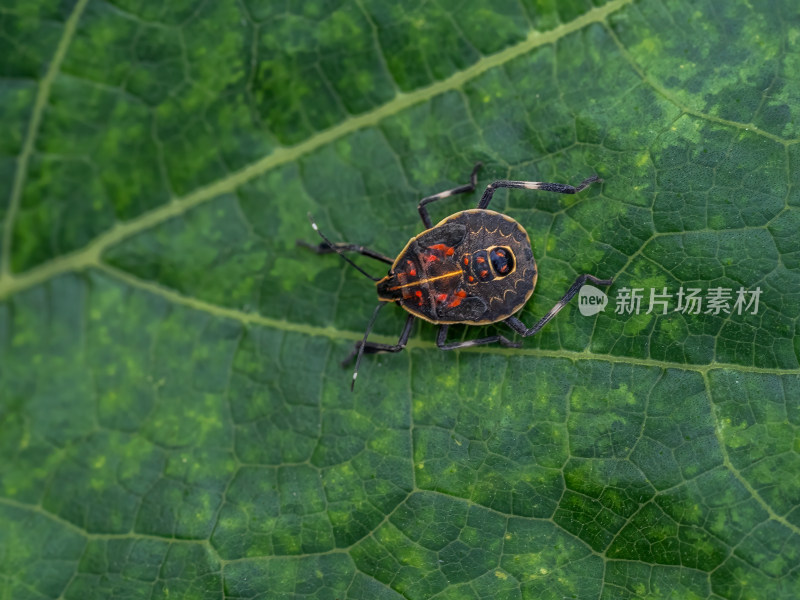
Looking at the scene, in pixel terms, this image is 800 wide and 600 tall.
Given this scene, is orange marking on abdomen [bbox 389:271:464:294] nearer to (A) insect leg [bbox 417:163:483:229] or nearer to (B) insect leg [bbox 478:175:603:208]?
(A) insect leg [bbox 417:163:483:229]

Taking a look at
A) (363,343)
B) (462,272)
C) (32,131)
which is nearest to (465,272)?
(462,272)

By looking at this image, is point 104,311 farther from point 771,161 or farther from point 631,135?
point 771,161

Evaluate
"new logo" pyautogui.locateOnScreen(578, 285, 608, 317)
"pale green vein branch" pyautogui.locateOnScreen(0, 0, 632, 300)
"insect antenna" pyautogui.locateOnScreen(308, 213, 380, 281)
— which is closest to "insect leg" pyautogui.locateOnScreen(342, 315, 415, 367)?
"insect antenna" pyautogui.locateOnScreen(308, 213, 380, 281)

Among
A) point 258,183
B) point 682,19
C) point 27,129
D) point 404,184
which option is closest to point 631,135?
point 682,19

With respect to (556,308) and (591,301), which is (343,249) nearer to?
(556,308)

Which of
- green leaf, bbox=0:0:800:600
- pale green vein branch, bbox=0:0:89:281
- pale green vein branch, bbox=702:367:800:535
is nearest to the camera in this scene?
pale green vein branch, bbox=702:367:800:535

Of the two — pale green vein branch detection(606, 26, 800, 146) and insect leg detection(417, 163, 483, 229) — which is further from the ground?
pale green vein branch detection(606, 26, 800, 146)

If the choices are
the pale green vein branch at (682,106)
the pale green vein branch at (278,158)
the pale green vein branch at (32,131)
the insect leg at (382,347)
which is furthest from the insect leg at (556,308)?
the pale green vein branch at (32,131)

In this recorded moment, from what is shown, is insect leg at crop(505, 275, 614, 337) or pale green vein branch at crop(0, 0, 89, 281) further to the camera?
pale green vein branch at crop(0, 0, 89, 281)
